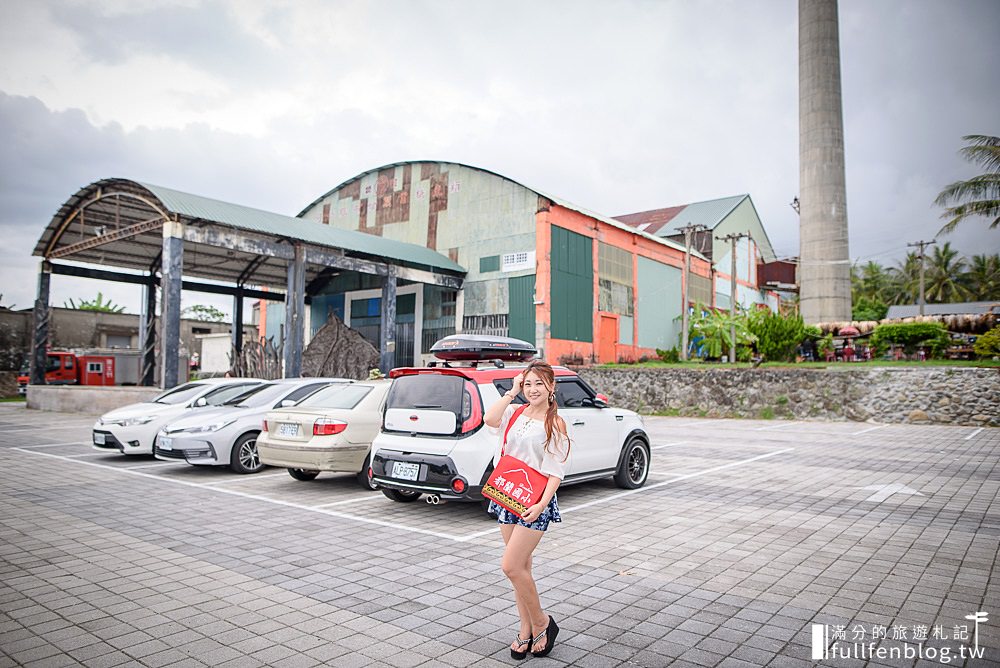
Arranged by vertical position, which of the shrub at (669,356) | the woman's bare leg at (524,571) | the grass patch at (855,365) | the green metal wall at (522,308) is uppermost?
the green metal wall at (522,308)

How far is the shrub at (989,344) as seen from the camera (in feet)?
67.3

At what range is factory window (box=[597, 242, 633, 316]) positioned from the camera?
98.3 ft

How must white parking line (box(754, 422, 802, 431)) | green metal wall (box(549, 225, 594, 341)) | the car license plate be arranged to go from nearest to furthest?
1. the car license plate
2. white parking line (box(754, 422, 802, 431))
3. green metal wall (box(549, 225, 594, 341))

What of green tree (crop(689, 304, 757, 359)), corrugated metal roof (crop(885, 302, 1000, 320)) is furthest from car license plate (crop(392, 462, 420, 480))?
corrugated metal roof (crop(885, 302, 1000, 320))

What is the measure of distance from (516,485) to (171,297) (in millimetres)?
19339

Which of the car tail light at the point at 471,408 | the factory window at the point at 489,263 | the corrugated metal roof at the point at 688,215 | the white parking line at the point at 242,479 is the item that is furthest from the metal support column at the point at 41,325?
the corrugated metal roof at the point at 688,215

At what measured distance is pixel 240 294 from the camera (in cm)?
3108

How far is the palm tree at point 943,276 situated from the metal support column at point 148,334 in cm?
6557

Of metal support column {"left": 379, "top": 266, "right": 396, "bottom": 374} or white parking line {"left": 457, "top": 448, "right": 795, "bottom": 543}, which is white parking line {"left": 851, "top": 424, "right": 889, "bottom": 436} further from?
metal support column {"left": 379, "top": 266, "right": 396, "bottom": 374}

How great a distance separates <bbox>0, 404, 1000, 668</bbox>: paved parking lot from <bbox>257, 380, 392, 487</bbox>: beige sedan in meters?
0.48

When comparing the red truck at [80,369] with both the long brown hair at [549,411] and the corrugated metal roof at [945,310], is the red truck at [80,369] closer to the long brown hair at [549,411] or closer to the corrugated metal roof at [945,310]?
the long brown hair at [549,411]

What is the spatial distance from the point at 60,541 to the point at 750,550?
20.7ft

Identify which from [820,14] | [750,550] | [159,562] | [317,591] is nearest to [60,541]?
[159,562]

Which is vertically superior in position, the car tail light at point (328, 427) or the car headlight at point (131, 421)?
the car tail light at point (328, 427)
